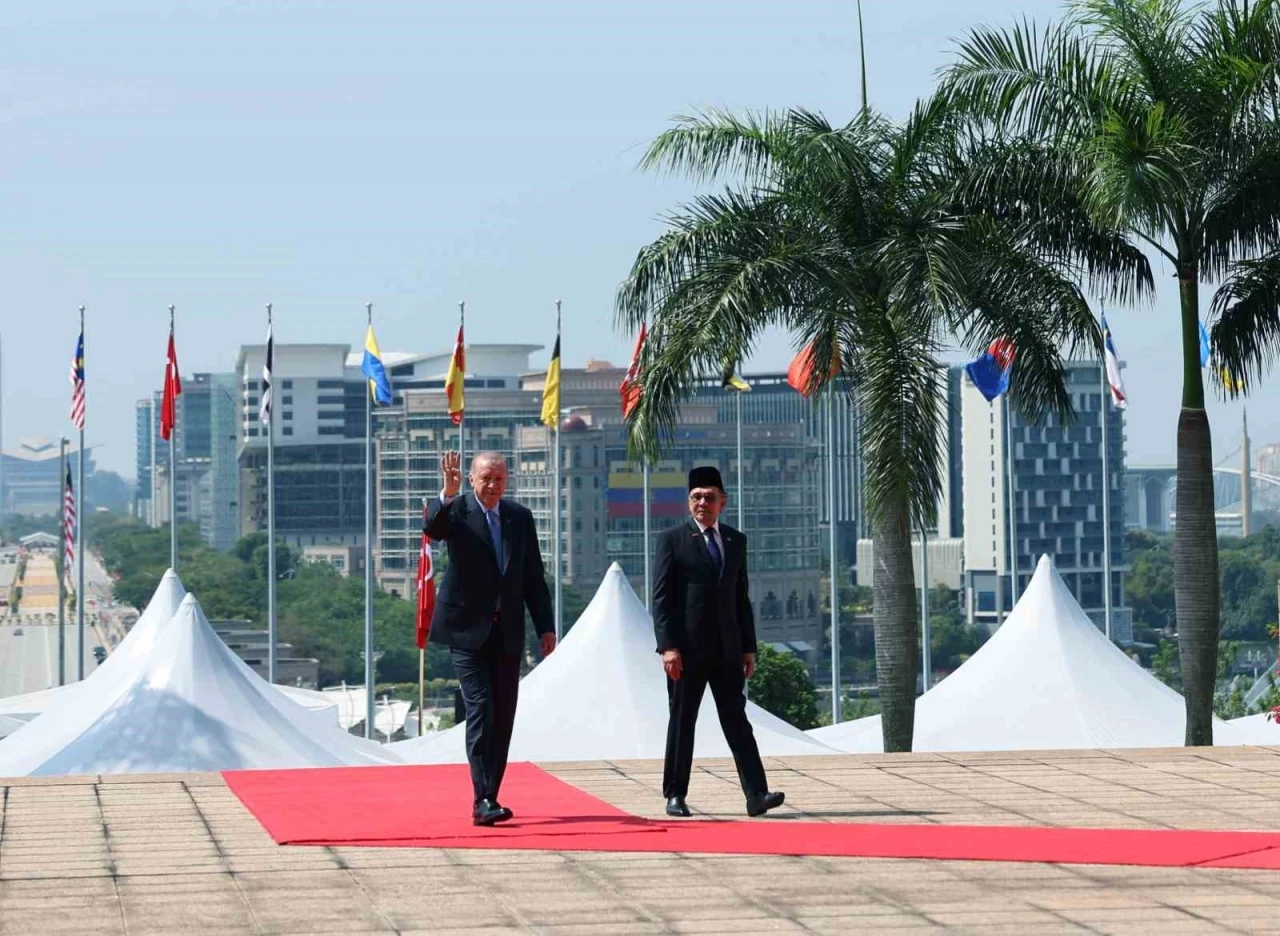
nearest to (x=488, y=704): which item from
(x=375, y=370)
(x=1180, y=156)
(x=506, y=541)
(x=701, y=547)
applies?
(x=506, y=541)

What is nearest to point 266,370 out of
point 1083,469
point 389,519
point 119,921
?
point 119,921

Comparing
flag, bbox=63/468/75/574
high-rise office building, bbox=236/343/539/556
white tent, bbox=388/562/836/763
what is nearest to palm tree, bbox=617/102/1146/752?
white tent, bbox=388/562/836/763

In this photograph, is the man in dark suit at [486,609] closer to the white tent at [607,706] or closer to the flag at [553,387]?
the white tent at [607,706]

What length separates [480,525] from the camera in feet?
28.5

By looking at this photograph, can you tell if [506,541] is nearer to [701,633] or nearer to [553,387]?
[701,633]

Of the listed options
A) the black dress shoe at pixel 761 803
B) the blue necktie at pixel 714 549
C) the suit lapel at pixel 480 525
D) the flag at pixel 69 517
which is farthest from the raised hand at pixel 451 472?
the flag at pixel 69 517

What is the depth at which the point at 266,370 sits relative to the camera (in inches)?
1407

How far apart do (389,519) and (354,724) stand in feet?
131

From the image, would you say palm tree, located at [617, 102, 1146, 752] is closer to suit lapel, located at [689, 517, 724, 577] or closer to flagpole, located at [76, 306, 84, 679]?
suit lapel, located at [689, 517, 724, 577]

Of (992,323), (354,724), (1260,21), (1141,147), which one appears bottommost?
(354,724)

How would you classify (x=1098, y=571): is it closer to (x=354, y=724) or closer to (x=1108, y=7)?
(x=354, y=724)

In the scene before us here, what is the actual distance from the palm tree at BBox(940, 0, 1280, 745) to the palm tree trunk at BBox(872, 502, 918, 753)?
2.33m

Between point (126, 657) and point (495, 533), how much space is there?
42.0 ft

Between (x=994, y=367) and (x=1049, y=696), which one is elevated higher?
(x=994, y=367)
